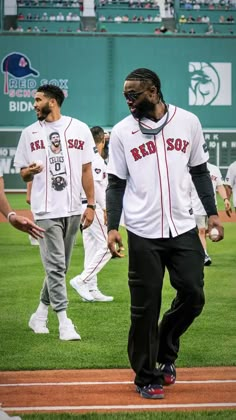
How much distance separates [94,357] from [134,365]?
1.56 metres

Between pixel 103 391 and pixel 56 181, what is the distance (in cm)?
265

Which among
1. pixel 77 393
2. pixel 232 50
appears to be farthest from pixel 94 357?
pixel 232 50

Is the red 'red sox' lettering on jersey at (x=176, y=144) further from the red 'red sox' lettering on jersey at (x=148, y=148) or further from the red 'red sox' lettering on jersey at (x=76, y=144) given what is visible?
the red 'red sox' lettering on jersey at (x=76, y=144)

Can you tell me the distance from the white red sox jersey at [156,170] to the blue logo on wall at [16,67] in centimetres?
3413

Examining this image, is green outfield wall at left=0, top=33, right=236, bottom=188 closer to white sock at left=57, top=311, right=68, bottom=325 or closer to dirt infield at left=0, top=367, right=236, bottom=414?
white sock at left=57, top=311, right=68, bottom=325

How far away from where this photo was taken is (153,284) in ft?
21.2

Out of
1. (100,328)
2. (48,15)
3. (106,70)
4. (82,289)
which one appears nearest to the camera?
(100,328)

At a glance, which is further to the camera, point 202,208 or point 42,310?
point 202,208

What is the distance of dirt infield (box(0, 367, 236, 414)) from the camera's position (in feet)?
20.4

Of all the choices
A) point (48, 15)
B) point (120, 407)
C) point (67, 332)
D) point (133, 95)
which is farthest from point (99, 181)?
point (48, 15)

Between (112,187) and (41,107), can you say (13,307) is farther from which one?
(112,187)

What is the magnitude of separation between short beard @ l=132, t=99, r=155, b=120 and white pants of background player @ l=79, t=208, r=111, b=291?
A: 5.08 metres

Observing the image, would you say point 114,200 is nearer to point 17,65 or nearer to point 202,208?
point 202,208

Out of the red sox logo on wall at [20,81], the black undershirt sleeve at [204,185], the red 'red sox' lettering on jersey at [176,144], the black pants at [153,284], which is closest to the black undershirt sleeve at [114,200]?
the black pants at [153,284]
